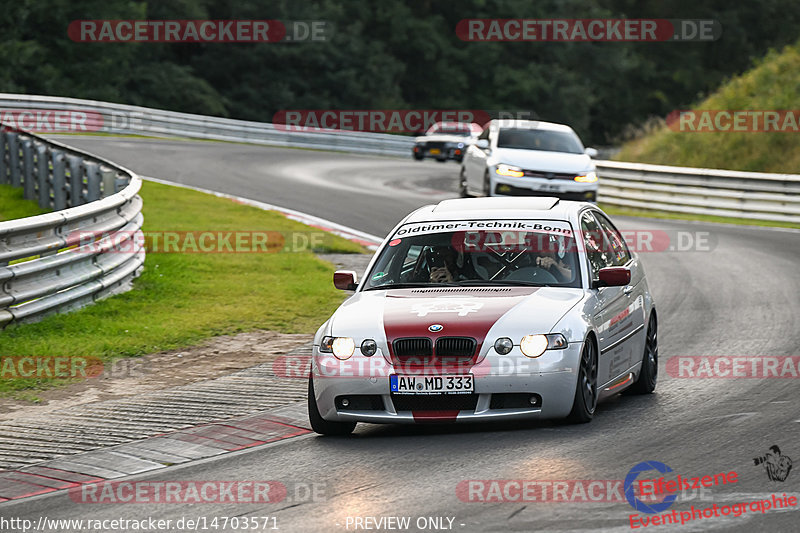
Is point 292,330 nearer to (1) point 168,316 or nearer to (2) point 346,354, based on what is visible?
(1) point 168,316

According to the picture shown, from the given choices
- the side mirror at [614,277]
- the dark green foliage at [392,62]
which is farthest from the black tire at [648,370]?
the dark green foliage at [392,62]

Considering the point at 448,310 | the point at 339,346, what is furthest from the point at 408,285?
the point at 339,346

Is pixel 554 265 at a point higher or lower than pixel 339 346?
higher

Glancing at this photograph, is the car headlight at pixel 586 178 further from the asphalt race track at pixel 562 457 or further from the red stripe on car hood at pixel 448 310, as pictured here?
the red stripe on car hood at pixel 448 310

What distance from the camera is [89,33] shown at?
54.6 metres

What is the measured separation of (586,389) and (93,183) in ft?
37.7

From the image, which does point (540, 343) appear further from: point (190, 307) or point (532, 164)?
point (532, 164)

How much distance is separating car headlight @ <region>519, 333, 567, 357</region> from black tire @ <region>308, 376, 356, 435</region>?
50.0 inches

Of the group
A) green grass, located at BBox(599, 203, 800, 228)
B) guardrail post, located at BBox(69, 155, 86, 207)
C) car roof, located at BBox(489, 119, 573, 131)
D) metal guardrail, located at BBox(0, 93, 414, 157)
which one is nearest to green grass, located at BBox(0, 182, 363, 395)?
guardrail post, located at BBox(69, 155, 86, 207)

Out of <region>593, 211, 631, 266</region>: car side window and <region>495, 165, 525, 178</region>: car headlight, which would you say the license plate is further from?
<region>495, 165, 525, 178</region>: car headlight

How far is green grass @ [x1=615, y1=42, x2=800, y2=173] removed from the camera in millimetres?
33969

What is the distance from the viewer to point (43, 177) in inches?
821

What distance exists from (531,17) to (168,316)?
6153cm

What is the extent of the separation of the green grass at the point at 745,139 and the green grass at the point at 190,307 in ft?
56.4
